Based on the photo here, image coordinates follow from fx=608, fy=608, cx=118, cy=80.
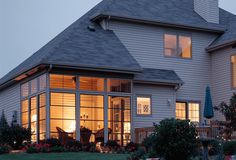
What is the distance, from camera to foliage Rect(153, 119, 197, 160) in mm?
17688

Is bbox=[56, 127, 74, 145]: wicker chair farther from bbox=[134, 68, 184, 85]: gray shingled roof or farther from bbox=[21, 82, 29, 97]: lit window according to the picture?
bbox=[134, 68, 184, 85]: gray shingled roof

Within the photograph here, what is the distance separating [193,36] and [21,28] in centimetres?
5611

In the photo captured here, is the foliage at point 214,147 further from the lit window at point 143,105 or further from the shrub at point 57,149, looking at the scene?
the lit window at point 143,105

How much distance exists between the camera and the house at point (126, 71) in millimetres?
24938

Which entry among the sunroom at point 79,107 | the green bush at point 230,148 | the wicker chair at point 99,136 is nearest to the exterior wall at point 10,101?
the sunroom at point 79,107

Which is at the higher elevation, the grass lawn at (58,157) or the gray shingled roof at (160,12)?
the gray shingled roof at (160,12)

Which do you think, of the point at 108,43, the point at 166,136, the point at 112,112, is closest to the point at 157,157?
the point at 166,136

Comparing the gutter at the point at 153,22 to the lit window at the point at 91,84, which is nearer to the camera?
the lit window at the point at 91,84

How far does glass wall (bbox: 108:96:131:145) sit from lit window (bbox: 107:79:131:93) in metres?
0.34

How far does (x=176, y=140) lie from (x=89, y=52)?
30.3ft

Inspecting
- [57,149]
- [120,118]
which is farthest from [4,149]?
[120,118]

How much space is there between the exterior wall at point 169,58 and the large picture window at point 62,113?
15.8 ft

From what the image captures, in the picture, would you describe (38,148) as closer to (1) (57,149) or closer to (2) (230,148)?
(1) (57,149)

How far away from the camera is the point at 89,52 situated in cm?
2595
